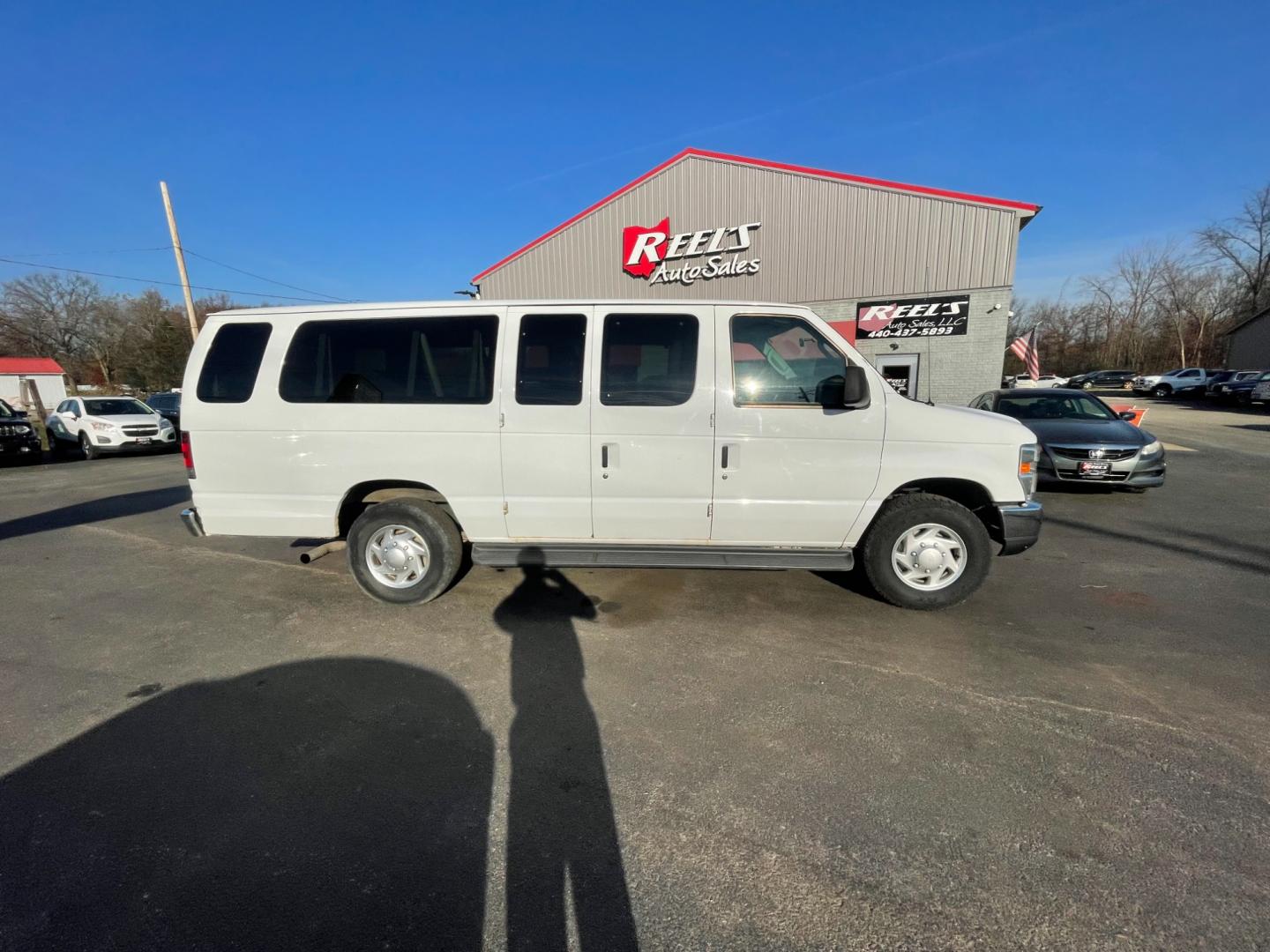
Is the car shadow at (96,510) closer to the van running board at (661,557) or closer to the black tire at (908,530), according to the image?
the van running board at (661,557)

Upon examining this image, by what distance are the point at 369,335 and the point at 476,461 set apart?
4.07 ft

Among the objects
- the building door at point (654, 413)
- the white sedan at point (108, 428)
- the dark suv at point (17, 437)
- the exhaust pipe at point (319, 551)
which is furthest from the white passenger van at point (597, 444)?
the dark suv at point (17, 437)

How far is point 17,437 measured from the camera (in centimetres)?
1317

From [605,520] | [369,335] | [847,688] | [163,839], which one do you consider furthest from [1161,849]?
[369,335]

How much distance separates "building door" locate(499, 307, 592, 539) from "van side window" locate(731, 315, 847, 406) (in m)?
1.10

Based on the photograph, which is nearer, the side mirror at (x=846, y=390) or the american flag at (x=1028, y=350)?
the side mirror at (x=846, y=390)

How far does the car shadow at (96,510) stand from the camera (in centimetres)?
701

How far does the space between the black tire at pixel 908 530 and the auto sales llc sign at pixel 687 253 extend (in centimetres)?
1529

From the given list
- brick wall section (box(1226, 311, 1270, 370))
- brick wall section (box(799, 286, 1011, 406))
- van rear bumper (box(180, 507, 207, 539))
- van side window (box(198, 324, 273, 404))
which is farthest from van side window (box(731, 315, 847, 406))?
brick wall section (box(1226, 311, 1270, 370))

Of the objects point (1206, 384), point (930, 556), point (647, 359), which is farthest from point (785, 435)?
point (1206, 384)

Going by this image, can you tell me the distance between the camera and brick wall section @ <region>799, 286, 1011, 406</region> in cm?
1499

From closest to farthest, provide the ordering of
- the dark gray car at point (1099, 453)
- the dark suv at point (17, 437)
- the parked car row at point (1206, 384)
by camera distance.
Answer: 1. the dark gray car at point (1099, 453)
2. the dark suv at point (17, 437)
3. the parked car row at point (1206, 384)

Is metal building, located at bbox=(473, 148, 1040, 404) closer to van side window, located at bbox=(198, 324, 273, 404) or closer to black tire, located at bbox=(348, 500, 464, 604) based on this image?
black tire, located at bbox=(348, 500, 464, 604)

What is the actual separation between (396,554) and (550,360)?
1.91 metres
